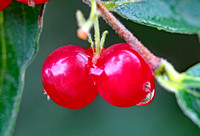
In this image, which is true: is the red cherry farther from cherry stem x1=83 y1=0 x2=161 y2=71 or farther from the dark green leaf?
the dark green leaf

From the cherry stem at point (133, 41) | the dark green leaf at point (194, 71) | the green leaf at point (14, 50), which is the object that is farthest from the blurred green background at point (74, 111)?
the dark green leaf at point (194, 71)

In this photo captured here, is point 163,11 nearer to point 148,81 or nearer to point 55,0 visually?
point 148,81

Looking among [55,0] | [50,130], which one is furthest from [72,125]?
[55,0]

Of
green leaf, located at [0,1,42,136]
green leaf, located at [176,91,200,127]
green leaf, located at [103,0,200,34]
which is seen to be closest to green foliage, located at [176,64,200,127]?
green leaf, located at [176,91,200,127]

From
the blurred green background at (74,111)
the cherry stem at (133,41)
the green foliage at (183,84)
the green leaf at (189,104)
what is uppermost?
the cherry stem at (133,41)

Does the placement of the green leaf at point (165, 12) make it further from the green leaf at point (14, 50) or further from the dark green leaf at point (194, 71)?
the green leaf at point (14, 50)
